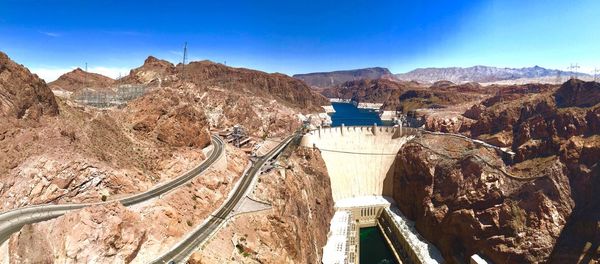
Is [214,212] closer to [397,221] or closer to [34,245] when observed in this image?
[34,245]

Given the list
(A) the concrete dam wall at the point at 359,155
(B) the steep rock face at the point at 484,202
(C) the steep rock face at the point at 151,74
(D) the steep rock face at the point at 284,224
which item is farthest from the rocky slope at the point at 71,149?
(C) the steep rock face at the point at 151,74

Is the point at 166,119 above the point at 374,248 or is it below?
above

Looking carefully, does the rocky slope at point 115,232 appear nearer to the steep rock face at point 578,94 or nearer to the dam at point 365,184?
the dam at point 365,184


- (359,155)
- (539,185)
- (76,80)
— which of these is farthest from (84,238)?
A: (76,80)

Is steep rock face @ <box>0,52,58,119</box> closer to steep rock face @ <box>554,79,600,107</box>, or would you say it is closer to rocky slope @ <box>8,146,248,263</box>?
rocky slope @ <box>8,146,248,263</box>

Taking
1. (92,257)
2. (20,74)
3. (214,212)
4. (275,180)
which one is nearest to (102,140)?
(20,74)

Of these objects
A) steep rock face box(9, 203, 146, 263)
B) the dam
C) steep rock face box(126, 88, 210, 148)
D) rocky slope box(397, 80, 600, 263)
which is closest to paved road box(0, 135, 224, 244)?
steep rock face box(9, 203, 146, 263)

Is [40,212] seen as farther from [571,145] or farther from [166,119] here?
[571,145]

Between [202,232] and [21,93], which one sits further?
[202,232]
